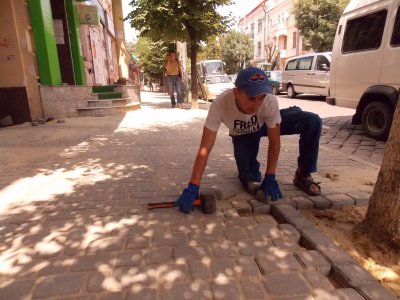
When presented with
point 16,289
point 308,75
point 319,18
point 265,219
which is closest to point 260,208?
point 265,219

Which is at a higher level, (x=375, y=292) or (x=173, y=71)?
(x=173, y=71)

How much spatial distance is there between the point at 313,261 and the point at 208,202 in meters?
1.00

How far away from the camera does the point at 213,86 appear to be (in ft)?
53.0

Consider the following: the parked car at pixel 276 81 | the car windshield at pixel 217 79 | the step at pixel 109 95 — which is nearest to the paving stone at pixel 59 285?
the step at pixel 109 95

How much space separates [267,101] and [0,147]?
193 inches

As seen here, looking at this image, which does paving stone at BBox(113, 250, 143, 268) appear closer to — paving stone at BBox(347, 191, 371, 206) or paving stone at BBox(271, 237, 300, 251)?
paving stone at BBox(271, 237, 300, 251)

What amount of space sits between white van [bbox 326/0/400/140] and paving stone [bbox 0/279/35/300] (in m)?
5.77

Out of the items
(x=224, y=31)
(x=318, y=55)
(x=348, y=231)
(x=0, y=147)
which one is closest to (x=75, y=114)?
(x=0, y=147)

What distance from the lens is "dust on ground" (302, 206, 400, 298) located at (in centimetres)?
191

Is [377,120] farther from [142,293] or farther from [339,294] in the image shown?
[142,293]

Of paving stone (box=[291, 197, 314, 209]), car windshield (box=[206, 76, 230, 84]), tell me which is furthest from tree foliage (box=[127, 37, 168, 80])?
paving stone (box=[291, 197, 314, 209])

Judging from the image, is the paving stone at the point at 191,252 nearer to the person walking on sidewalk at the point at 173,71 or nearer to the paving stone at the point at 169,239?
the paving stone at the point at 169,239

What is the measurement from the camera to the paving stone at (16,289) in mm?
1730

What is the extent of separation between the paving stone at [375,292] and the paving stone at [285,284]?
29 centimetres
